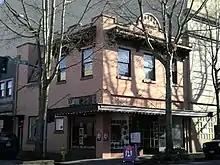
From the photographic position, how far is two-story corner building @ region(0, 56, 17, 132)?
1293 inches

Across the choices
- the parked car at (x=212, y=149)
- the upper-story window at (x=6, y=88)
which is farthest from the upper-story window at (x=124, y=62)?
the upper-story window at (x=6, y=88)

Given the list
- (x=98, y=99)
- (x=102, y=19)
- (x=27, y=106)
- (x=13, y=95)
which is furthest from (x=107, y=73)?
(x=13, y=95)

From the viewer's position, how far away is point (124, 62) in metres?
25.5

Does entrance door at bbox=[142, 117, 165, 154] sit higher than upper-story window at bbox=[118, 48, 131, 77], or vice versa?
upper-story window at bbox=[118, 48, 131, 77]

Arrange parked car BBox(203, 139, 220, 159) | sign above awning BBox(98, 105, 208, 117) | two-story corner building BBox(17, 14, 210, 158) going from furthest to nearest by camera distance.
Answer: two-story corner building BBox(17, 14, 210, 158) < parked car BBox(203, 139, 220, 159) < sign above awning BBox(98, 105, 208, 117)

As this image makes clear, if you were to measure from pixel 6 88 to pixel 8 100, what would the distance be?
1.24m

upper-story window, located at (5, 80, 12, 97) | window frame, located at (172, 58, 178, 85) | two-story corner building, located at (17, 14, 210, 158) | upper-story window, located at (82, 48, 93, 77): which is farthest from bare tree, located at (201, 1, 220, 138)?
upper-story window, located at (5, 80, 12, 97)

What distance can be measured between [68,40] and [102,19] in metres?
3.19

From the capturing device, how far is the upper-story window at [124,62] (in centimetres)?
2524

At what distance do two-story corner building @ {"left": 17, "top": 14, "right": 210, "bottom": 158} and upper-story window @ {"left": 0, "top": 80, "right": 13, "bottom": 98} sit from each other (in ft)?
22.7

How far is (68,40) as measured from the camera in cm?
2238

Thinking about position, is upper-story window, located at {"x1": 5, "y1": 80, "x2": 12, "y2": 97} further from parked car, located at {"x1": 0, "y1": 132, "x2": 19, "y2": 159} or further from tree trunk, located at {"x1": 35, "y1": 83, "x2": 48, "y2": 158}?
tree trunk, located at {"x1": 35, "y1": 83, "x2": 48, "y2": 158}

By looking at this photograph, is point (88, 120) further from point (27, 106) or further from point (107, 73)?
point (27, 106)

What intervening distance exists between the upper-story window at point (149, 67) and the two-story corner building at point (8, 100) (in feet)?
39.8
